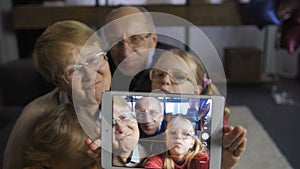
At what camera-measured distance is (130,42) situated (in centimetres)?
73

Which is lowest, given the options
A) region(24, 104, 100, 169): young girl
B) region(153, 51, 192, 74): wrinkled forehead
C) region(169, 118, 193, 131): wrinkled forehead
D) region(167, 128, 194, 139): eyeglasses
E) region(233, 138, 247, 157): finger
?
region(24, 104, 100, 169): young girl

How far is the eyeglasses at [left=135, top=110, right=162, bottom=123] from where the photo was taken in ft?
1.44

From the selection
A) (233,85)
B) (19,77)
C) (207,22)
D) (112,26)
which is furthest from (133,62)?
(233,85)

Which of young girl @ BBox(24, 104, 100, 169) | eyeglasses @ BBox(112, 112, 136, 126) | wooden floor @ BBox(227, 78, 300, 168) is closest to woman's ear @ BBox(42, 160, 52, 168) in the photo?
young girl @ BBox(24, 104, 100, 169)

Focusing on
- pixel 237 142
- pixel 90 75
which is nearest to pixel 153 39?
pixel 90 75

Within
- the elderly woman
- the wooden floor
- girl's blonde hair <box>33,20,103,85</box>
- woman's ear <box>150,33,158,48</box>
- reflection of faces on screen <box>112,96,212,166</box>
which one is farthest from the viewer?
the wooden floor

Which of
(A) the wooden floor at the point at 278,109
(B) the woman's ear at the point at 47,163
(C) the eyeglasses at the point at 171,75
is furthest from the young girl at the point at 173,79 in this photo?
(A) the wooden floor at the point at 278,109

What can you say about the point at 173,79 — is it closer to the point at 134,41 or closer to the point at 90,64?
the point at 90,64

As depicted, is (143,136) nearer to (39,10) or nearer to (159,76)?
(159,76)

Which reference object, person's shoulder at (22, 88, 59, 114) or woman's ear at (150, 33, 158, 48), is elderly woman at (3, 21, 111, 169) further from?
woman's ear at (150, 33, 158, 48)

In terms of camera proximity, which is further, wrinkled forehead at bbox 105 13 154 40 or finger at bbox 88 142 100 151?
wrinkled forehead at bbox 105 13 154 40

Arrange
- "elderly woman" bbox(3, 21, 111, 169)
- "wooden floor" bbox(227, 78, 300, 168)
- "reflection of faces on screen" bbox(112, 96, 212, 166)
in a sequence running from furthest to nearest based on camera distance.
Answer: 1. "wooden floor" bbox(227, 78, 300, 168)
2. "elderly woman" bbox(3, 21, 111, 169)
3. "reflection of faces on screen" bbox(112, 96, 212, 166)

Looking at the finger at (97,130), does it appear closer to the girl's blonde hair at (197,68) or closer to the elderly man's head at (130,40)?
the elderly man's head at (130,40)

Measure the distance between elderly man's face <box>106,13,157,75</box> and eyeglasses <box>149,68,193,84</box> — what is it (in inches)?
0.8
